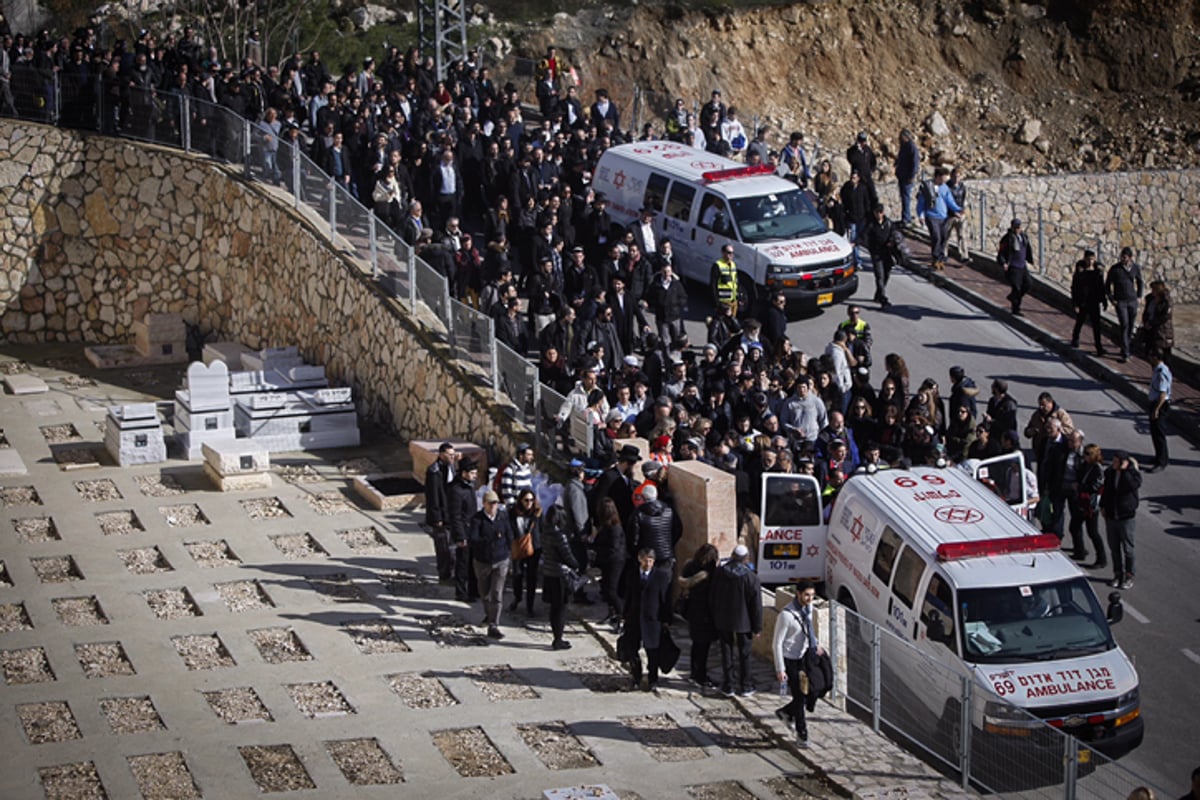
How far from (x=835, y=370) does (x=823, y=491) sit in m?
3.01

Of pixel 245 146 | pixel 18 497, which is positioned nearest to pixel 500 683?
pixel 18 497

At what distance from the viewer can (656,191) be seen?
83.6 feet

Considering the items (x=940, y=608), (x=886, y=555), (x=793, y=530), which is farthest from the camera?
(x=793, y=530)

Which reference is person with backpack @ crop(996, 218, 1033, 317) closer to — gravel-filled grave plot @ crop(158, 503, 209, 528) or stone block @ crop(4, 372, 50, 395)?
gravel-filled grave plot @ crop(158, 503, 209, 528)

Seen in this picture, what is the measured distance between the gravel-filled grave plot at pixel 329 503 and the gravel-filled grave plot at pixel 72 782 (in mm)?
6783

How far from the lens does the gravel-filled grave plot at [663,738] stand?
44.9 feet

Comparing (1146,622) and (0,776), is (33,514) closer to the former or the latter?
(0,776)

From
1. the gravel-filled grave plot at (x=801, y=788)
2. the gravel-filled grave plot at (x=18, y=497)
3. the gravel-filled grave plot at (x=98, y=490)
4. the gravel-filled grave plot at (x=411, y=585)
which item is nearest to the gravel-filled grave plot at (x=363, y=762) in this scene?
the gravel-filled grave plot at (x=801, y=788)

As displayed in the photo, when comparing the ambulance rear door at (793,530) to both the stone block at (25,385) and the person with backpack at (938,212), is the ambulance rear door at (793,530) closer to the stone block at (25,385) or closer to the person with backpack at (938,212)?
the person with backpack at (938,212)

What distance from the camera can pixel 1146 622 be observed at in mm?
16984

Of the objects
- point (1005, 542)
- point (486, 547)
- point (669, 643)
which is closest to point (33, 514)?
point (486, 547)

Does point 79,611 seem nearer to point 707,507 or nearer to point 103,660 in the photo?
point 103,660

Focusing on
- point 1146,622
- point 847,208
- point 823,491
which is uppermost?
point 847,208

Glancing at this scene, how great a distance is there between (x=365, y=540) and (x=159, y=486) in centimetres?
334
